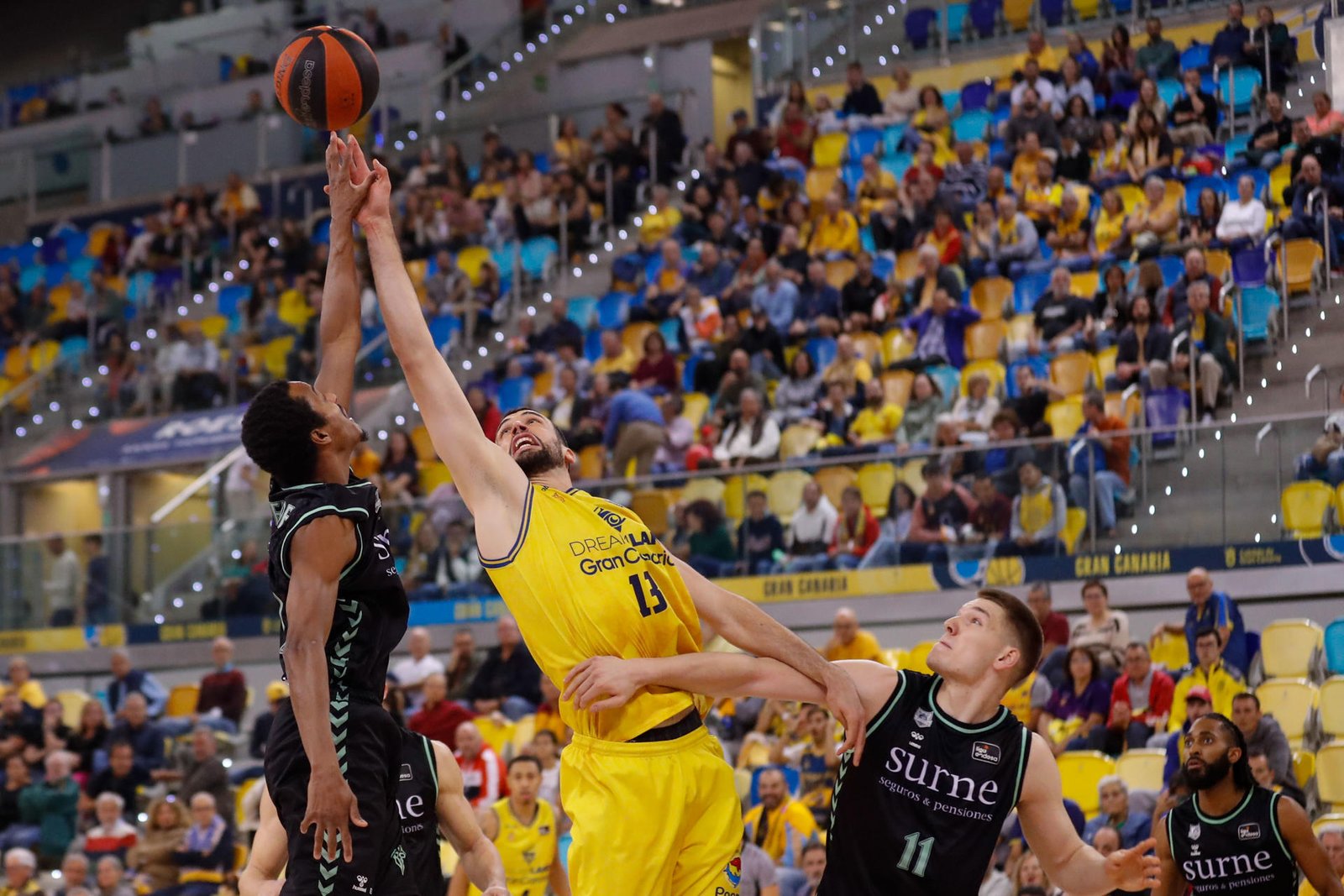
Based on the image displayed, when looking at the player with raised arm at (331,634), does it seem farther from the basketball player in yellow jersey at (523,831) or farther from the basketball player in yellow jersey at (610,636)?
the basketball player in yellow jersey at (523,831)

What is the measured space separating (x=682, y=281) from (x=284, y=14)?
12.2m

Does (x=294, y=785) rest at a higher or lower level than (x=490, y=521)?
lower

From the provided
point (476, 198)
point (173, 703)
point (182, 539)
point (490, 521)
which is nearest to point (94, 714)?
point (173, 703)

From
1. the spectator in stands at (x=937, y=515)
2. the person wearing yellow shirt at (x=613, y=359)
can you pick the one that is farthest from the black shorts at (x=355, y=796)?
the person wearing yellow shirt at (x=613, y=359)

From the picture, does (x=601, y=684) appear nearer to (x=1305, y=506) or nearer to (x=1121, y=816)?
(x=1121, y=816)

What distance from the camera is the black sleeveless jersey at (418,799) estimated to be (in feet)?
23.2

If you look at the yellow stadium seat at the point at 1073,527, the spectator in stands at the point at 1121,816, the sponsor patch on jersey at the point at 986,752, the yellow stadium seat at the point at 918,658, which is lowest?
the spectator in stands at the point at 1121,816

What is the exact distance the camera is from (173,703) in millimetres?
16328

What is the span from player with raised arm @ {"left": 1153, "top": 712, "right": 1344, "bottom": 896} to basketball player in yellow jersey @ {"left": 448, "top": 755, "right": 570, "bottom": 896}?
11.9 ft

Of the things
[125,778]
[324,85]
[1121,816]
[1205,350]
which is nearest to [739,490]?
[1205,350]

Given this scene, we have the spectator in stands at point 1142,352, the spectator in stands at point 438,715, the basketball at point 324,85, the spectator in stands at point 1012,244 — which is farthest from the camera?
the spectator in stands at point 1012,244

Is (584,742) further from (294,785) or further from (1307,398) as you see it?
(1307,398)

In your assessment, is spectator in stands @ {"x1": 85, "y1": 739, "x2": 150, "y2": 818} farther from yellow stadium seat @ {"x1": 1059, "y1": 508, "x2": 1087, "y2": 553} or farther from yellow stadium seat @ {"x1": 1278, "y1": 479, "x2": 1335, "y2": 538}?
yellow stadium seat @ {"x1": 1278, "y1": 479, "x2": 1335, "y2": 538}

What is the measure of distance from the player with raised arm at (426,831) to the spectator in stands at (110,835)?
729 centimetres
